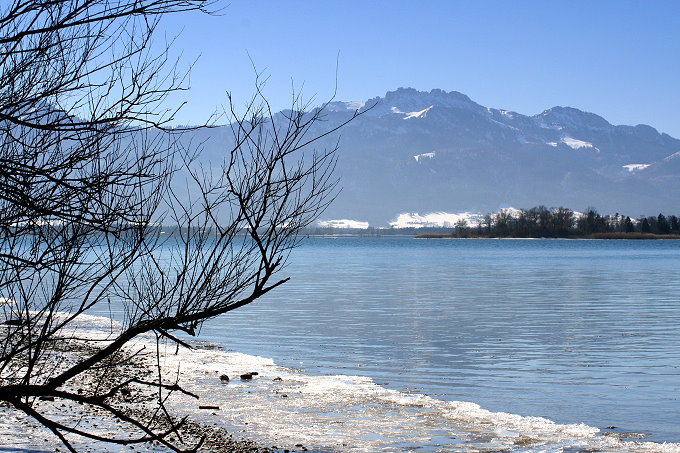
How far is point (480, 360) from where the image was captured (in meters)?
20.0

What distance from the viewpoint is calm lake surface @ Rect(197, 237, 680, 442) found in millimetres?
15227

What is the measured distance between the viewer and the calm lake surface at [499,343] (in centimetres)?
1523

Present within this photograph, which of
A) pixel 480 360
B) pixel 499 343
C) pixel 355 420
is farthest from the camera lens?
pixel 499 343

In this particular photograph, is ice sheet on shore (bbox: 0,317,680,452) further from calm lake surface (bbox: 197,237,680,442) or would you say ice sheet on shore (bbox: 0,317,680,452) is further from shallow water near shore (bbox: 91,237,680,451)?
calm lake surface (bbox: 197,237,680,442)

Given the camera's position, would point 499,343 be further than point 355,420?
Yes

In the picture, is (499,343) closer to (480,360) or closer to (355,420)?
(480,360)

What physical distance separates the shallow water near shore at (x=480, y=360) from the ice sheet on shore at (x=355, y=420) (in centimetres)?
5

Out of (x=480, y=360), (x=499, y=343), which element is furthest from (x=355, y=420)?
(x=499, y=343)

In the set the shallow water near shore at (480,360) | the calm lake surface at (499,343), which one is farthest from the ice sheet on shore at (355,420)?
the calm lake surface at (499,343)

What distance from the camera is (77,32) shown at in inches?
241

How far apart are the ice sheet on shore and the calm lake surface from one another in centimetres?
83

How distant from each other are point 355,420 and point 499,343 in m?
10.9

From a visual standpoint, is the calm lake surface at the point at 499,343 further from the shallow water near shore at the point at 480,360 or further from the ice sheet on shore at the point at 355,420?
Result: the ice sheet on shore at the point at 355,420

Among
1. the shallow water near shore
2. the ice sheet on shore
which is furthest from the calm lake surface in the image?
the ice sheet on shore
